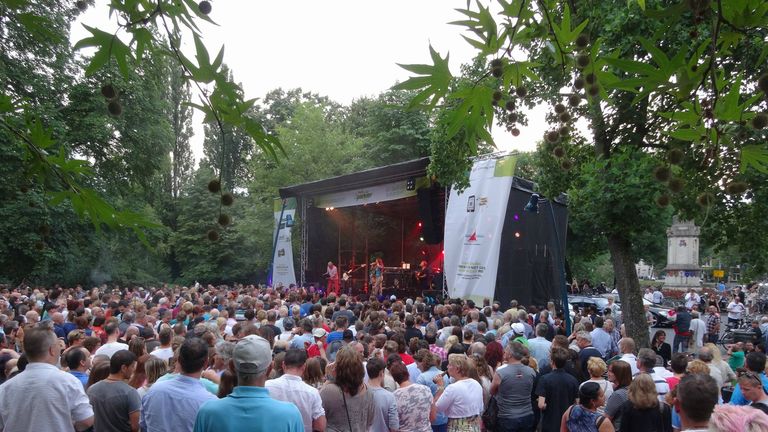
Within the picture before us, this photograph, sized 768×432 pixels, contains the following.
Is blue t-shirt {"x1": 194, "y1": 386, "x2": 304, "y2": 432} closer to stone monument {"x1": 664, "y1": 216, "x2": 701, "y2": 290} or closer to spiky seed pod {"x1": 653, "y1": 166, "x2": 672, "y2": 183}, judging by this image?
spiky seed pod {"x1": 653, "y1": 166, "x2": 672, "y2": 183}

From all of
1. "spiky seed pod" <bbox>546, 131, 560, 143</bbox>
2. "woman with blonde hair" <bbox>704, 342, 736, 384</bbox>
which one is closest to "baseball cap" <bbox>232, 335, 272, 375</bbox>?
"spiky seed pod" <bbox>546, 131, 560, 143</bbox>

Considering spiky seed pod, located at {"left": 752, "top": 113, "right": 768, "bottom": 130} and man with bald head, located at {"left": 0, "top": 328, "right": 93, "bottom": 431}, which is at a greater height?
spiky seed pod, located at {"left": 752, "top": 113, "right": 768, "bottom": 130}

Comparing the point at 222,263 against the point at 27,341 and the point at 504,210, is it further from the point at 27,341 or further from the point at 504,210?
the point at 27,341

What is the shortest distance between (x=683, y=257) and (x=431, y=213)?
21757mm

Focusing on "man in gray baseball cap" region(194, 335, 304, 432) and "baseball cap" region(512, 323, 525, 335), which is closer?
"man in gray baseball cap" region(194, 335, 304, 432)

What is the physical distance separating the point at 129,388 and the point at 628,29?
757 cm

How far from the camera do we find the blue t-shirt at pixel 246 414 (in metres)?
2.21

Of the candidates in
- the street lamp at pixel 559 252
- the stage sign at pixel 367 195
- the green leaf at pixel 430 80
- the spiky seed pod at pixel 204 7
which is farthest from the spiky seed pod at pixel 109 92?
the stage sign at pixel 367 195

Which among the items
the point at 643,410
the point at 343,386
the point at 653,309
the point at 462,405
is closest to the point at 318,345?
the point at 462,405

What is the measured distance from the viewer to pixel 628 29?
7.50 metres

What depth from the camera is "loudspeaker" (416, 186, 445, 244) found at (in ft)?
51.8

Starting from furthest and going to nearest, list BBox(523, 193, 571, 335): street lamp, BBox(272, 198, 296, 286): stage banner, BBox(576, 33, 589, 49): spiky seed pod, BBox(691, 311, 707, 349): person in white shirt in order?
BBox(272, 198, 296, 286): stage banner → BBox(691, 311, 707, 349): person in white shirt → BBox(523, 193, 571, 335): street lamp → BBox(576, 33, 589, 49): spiky seed pod

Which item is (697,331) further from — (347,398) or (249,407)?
(249,407)

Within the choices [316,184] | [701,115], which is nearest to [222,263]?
[316,184]
